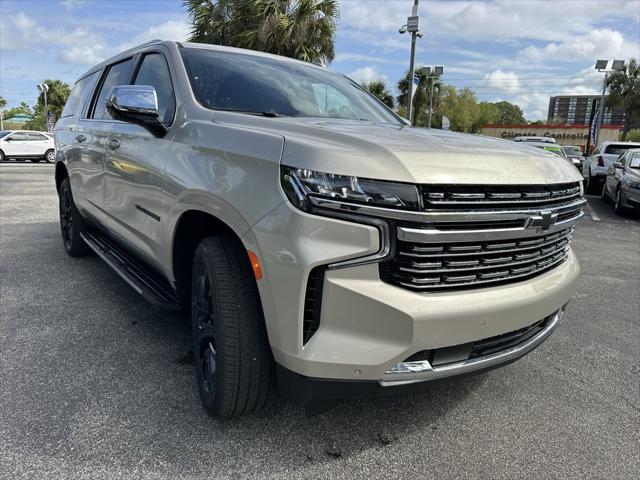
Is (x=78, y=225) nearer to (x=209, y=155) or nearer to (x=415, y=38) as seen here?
(x=209, y=155)

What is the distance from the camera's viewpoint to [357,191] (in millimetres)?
1868

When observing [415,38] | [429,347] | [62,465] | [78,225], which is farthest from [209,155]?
[415,38]

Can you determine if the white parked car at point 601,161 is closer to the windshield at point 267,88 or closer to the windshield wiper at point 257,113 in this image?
the windshield at point 267,88

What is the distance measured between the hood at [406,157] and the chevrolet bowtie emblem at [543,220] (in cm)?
14

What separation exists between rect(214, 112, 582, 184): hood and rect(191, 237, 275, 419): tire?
0.57 meters

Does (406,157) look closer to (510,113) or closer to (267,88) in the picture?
(267,88)

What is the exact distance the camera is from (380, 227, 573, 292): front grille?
1.92 metres

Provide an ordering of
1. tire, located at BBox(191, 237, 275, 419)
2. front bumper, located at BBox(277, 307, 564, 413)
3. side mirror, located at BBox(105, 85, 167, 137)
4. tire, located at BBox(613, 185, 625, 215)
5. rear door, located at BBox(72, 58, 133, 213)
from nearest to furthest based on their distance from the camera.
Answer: front bumper, located at BBox(277, 307, 564, 413)
tire, located at BBox(191, 237, 275, 419)
side mirror, located at BBox(105, 85, 167, 137)
rear door, located at BBox(72, 58, 133, 213)
tire, located at BBox(613, 185, 625, 215)

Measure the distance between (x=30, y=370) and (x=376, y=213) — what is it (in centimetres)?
229

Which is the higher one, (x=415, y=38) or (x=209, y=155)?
(x=415, y=38)

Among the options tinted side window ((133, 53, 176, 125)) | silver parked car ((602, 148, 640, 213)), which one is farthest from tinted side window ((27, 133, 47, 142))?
tinted side window ((133, 53, 176, 125))

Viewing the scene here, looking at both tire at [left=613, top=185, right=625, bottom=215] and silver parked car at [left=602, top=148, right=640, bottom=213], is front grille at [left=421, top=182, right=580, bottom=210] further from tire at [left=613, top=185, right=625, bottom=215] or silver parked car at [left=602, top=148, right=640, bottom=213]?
tire at [left=613, top=185, right=625, bottom=215]

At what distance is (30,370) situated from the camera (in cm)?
294

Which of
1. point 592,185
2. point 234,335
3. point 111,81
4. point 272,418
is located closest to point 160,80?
point 111,81
